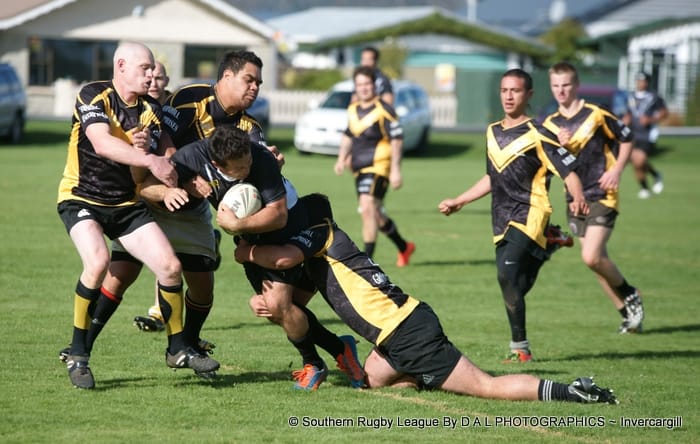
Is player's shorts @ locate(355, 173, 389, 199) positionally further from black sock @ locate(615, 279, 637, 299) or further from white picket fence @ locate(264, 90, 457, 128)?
white picket fence @ locate(264, 90, 457, 128)

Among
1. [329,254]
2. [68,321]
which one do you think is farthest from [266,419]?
[68,321]

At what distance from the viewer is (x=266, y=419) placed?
262 inches

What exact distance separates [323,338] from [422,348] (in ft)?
2.40

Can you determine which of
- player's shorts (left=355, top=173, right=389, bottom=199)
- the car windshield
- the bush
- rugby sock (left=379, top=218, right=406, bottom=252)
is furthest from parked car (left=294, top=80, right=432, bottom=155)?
player's shorts (left=355, top=173, right=389, bottom=199)

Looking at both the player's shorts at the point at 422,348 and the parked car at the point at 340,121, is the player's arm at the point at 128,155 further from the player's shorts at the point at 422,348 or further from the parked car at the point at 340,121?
the parked car at the point at 340,121

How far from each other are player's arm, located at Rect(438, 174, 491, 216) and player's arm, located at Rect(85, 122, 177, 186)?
2.61 meters

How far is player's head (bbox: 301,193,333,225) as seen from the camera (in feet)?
24.2

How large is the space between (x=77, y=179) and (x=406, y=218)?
41.5 ft

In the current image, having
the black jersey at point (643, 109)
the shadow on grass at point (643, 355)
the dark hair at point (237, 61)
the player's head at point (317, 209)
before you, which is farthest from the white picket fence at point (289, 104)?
the player's head at point (317, 209)

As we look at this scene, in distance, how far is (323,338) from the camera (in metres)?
7.52

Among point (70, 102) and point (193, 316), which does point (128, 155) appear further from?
point (70, 102)

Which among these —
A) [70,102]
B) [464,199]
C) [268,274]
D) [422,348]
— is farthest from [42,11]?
[422,348]

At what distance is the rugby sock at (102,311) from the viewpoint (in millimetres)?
7582

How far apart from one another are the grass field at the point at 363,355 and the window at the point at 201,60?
29.5 metres
